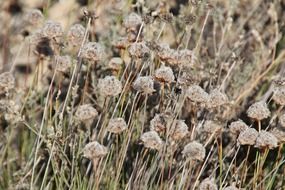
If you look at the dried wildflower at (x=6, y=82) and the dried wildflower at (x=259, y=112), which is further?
the dried wildflower at (x=6, y=82)

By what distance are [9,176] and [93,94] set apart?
0.48m

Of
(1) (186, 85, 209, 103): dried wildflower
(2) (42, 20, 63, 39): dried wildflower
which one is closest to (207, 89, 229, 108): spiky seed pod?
(1) (186, 85, 209, 103): dried wildflower

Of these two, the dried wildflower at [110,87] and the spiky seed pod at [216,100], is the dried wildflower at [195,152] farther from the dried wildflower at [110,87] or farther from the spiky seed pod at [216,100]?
the dried wildflower at [110,87]

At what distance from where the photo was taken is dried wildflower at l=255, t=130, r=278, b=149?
5.84 ft

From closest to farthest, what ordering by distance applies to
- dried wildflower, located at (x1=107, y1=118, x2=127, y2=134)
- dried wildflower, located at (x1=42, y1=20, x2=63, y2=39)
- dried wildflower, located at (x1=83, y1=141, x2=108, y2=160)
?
dried wildflower, located at (x1=83, y1=141, x2=108, y2=160) → dried wildflower, located at (x1=107, y1=118, x2=127, y2=134) → dried wildflower, located at (x1=42, y1=20, x2=63, y2=39)

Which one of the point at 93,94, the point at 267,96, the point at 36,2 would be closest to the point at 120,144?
the point at 93,94

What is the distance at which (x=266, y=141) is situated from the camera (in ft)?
5.84

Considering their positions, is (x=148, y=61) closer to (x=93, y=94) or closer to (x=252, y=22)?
(x=93, y=94)

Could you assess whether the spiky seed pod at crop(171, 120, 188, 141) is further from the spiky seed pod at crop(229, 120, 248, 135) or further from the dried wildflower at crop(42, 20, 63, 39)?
the dried wildflower at crop(42, 20, 63, 39)

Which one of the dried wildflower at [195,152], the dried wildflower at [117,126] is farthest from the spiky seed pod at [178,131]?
the dried wildflower at [117,126]

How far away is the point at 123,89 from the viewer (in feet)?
6.48

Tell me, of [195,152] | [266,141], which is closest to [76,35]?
[195,152]

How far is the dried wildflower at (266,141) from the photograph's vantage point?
70.1 inches

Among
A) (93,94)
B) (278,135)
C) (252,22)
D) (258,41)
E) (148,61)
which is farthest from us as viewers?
(252,22)
